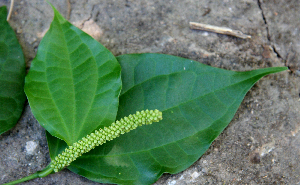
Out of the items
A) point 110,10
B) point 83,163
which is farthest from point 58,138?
point 110,10

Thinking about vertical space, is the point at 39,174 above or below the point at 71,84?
below

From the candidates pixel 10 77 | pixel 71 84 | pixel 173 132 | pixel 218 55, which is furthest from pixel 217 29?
pixel 10 77

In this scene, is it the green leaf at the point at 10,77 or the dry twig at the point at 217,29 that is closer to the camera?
the green leaf at the point at 10,77

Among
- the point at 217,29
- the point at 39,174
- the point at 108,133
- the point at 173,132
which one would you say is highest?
the point at 217,29

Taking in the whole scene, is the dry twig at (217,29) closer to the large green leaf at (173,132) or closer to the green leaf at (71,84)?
the large green leaf at (173,132)

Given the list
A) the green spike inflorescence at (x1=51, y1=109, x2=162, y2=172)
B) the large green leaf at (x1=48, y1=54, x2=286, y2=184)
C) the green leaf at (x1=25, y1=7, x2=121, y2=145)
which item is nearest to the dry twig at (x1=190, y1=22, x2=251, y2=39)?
the large green leaf at (x1=48, y1=54, x2=286, y2=184)

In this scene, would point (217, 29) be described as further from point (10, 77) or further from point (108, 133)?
point (10, 77)

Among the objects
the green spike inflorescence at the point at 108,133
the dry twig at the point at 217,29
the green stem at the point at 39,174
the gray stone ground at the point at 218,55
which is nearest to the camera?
the green spike inflorescence at the point at 108,133

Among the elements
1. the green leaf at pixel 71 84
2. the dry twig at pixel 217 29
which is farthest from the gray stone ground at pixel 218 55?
the green leaf at pixel 71 84
